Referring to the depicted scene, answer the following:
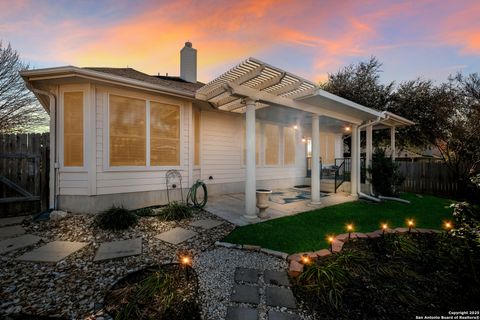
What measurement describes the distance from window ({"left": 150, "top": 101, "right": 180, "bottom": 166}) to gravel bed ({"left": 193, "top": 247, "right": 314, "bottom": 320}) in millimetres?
3297

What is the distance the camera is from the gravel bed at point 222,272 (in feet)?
5.98

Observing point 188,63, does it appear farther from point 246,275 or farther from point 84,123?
point 246,275

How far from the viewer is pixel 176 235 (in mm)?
3605

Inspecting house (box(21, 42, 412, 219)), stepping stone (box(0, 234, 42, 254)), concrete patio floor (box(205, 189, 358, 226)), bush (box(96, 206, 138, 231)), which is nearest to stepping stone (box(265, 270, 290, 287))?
concrete patio floor (box(205, 189, 358, 226))

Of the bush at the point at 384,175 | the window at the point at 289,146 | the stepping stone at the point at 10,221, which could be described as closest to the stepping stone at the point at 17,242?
the stepping stone at the point at 10,221

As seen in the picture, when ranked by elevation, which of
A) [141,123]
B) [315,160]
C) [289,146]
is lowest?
[315,160]

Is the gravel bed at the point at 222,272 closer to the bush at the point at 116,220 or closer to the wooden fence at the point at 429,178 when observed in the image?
the bush at the point at 116,220

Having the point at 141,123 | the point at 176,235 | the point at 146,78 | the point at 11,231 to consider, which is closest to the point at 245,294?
the point at 176,235

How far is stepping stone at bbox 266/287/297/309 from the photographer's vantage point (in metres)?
1.90

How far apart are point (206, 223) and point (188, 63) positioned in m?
7.20

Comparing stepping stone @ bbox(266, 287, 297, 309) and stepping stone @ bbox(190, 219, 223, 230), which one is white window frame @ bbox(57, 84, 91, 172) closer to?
stepping stone @ bbox(190, 219, 223, 230)

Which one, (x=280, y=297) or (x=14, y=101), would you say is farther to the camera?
(x=14, y=101)

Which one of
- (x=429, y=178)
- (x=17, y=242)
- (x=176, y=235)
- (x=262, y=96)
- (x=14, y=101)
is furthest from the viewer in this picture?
(x=14, y=101)

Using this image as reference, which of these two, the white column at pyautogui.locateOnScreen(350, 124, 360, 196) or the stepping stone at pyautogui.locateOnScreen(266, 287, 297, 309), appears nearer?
the stepping stone at pyautogui.locateOnScreen(266, 287, 297, 309)
